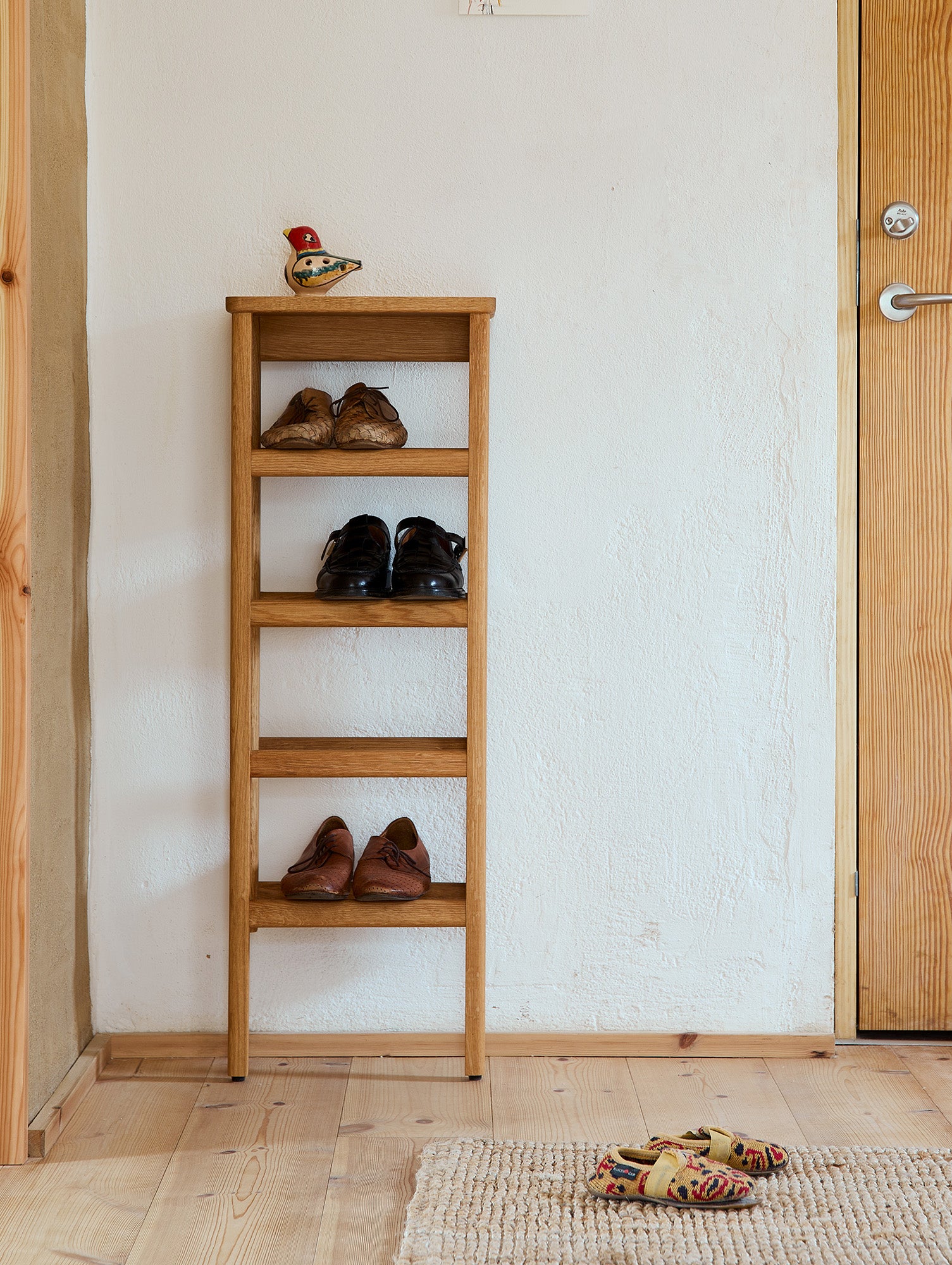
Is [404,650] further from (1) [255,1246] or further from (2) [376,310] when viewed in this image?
(1) [255,1246]

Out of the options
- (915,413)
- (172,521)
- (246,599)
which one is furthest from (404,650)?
(915,413)

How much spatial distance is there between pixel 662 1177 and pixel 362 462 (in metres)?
1.05

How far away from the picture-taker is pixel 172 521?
1.77 metres

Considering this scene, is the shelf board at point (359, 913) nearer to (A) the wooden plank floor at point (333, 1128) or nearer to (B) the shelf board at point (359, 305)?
(A) the wooden plank floor at point (333, 1128)

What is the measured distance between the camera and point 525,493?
1774 mm

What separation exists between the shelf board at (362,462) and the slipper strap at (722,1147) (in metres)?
0.99

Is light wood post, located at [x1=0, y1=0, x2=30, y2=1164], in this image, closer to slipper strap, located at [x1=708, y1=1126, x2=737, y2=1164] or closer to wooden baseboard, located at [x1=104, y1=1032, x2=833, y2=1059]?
wooden baseboard, located at [x1=104, y1=1032, x2=833, y2=1059]

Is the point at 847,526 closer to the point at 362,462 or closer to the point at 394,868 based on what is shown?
the point at 362,462

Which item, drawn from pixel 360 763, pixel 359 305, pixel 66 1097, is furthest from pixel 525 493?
pixel 66 1097

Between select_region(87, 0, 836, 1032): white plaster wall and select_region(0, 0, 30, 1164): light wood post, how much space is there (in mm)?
323

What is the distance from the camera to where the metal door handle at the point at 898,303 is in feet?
5.82

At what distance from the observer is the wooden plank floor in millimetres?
1276

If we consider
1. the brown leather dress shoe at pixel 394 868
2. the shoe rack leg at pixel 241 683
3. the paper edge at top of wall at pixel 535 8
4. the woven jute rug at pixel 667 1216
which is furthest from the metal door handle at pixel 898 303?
the woven jute rug at pixel 667 1216

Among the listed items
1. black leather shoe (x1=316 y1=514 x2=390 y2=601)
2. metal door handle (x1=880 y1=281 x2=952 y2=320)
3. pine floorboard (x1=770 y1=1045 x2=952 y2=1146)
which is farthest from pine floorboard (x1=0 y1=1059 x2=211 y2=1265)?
metal door handle (x1=880 y1=281 x2=952 y2=320)
